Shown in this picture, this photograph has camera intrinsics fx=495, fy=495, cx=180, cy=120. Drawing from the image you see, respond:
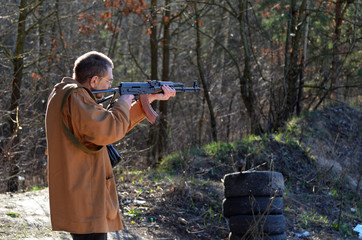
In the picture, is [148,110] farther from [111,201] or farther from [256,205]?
[256,205]

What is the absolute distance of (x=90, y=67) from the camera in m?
3.61

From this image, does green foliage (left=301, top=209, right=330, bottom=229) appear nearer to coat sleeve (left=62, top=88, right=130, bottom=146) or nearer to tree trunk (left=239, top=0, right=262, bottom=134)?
tree trunk (left=239, top=0, right=262, bottom=134)

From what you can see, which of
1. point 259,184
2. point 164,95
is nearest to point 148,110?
point 164,95

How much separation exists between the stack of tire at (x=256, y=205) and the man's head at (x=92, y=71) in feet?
9.96

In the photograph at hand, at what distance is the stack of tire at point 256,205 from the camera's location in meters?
5.97

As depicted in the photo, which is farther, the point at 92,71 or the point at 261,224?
the point at 261,224

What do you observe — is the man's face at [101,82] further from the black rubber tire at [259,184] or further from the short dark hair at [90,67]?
the black rubber tire at [259,184]

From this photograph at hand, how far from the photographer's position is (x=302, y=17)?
13.6 metres

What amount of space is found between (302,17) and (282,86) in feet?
6.98

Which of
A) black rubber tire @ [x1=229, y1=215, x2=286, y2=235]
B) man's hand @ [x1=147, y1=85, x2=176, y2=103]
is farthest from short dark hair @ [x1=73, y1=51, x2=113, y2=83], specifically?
black rubber tire @ [x1=229, y1=215, x2=286, y2=235]

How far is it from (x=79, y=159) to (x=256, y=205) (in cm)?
321

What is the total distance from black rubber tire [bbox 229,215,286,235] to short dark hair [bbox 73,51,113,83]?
305 centimetres

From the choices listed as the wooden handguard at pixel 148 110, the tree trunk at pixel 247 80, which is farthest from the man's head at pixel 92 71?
the tree trunk at pixel 247 80

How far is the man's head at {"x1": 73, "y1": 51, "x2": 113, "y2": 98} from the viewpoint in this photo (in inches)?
142
